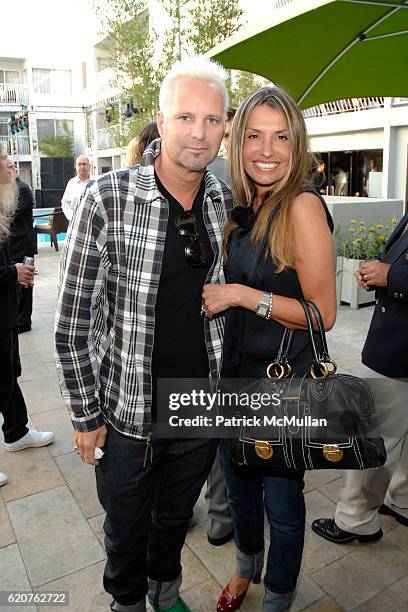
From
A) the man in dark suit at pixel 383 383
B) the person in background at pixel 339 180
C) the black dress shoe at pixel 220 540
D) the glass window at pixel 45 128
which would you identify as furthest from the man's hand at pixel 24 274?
the glass window at pixel 45 128

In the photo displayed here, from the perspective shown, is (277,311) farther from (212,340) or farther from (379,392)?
(379,392)

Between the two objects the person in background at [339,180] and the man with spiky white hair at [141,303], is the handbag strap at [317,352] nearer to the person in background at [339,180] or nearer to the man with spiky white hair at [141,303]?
the man with spiky white hair at [141,303]

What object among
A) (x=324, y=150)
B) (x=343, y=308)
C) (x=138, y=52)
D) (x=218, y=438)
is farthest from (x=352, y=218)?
(x=324, y=150)

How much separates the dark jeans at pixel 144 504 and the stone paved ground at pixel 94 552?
0.34 m

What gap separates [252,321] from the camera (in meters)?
1.82

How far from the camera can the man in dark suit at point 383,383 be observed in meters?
2.28

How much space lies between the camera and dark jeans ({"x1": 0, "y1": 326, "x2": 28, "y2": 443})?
2920mm

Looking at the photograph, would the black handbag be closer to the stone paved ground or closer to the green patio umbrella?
the stone paved ground

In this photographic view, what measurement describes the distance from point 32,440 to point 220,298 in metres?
2.38

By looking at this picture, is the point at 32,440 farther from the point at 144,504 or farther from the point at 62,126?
the point at 62,126

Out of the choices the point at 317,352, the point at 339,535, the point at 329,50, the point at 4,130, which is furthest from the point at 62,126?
the point at 317,352

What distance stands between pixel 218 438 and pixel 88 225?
976 mm

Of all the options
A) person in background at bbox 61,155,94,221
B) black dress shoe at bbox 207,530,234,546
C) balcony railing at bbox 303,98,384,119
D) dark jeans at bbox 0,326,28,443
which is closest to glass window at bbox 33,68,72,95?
balcony railing at bbox 303,98,384,119

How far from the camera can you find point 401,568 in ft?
7.79
